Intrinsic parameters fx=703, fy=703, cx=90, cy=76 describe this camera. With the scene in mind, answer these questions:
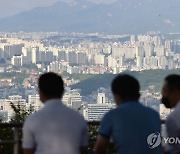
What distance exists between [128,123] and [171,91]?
1.62 feet

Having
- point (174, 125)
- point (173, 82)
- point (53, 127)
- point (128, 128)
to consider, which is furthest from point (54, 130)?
point (173, 82)

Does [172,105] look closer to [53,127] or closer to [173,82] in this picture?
[173,82]

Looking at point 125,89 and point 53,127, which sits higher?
Result: point 125,89

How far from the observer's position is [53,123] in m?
4.23

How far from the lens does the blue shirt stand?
4262 millimetres

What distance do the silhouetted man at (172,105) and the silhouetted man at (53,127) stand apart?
57cm

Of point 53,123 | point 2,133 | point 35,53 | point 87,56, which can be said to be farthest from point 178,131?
point 87,56

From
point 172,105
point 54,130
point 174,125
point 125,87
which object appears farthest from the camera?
point 172,105

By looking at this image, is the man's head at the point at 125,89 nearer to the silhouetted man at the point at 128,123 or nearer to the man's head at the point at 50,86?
the silhouetted man at the point at 128,123

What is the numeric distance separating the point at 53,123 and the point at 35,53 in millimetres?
135644

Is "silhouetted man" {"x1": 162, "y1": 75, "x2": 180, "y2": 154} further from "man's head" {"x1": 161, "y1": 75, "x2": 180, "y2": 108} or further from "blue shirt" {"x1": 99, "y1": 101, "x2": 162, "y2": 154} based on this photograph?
"blue shirt" {"x1": 99, "y1": 101, "x2": 162, "y2": 154}

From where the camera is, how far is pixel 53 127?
423 centimetres

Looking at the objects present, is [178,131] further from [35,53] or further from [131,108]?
[35,53]

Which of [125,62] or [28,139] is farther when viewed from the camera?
[125,62]
